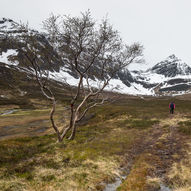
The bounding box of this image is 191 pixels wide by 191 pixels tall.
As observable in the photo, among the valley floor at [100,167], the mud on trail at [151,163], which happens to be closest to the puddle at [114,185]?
the valley floor at [100,167]

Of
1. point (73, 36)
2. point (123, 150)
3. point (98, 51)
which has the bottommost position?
point (123, 150)

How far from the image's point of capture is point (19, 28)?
17.5m

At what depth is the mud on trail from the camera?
9.57 metres

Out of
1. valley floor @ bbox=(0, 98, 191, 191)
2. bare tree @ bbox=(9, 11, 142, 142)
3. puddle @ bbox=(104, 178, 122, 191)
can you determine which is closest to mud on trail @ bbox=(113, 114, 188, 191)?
valley floor @ bbox=(0, 98, 191, 191)

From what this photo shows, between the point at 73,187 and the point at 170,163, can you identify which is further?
the point at 170,163

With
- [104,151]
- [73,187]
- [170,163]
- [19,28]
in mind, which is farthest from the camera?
[19,28]

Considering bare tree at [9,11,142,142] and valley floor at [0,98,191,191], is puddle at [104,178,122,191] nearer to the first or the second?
valley floor at [0,98,191,191]

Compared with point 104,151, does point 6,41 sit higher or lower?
higher

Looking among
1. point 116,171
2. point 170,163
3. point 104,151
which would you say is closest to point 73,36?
point 104,151

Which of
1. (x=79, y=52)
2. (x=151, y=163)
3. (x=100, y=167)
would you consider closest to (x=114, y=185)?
(x=100, y=167)

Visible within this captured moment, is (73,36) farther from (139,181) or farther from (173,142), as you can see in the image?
(173,142)

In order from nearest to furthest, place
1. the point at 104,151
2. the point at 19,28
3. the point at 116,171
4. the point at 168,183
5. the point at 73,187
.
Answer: the point at 73,187
the point at 168,183
the point at 116,171
the point at 104,151
the point at 19,28

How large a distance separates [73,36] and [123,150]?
13.8 meters

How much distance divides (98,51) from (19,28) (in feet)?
30.6
